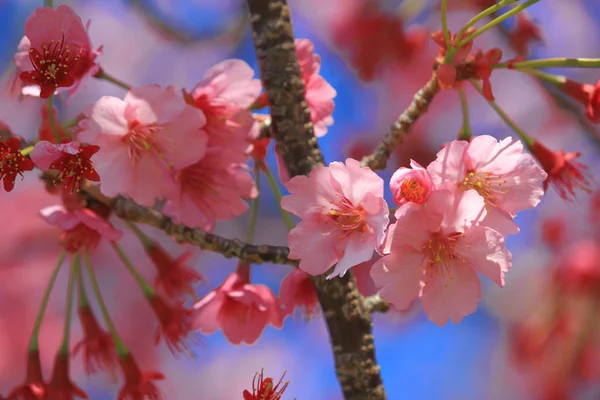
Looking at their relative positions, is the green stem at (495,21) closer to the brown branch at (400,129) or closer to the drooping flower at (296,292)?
the brown branch at (400,129)

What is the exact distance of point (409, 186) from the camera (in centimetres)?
36

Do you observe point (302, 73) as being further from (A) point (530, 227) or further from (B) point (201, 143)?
(A) point (530, 227)

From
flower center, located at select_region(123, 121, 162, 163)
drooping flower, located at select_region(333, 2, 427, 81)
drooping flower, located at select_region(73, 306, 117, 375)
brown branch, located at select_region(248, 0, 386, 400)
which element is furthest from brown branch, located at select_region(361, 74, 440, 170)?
drooping flower, located at select_region(333, 2, 427, 81)

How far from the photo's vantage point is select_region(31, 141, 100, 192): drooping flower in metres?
0.36

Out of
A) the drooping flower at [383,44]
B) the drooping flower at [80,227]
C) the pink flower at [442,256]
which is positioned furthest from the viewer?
the drooping flower at [383,44]

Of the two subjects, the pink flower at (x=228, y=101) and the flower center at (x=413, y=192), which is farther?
the pink flower at (x=228, y=101)

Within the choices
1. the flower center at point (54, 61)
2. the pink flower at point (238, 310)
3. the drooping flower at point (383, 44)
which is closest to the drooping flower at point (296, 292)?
the pink flower at point (238, 310)

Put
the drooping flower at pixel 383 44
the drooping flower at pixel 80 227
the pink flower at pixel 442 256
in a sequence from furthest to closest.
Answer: the drooping flower at pixel 383 44 < the drooping flower at pixel 80 227 < the pink flower at pixel 442 256

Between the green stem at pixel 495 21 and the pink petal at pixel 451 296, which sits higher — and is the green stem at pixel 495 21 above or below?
above

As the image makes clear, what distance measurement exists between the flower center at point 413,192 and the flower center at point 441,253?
2 cm

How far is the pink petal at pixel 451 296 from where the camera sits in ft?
1.27

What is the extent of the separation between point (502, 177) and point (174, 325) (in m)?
0.29

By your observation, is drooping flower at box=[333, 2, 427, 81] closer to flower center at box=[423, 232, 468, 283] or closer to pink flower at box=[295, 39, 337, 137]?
pink flower at box=[295, 39, 337, 137]

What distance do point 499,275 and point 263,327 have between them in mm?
197
